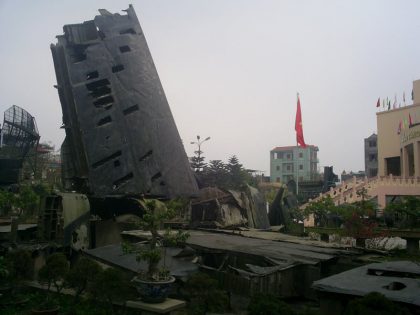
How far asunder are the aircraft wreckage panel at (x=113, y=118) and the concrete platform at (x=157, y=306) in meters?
12.4

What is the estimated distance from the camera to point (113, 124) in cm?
1988

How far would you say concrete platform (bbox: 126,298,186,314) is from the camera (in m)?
6.85

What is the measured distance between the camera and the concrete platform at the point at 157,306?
6.85 metres

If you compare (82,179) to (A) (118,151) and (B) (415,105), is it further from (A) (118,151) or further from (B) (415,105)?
(B) (415,105)

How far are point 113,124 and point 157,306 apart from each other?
1408cm

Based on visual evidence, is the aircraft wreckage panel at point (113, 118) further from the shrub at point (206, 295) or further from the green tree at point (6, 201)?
the shrub at point (206, 295)

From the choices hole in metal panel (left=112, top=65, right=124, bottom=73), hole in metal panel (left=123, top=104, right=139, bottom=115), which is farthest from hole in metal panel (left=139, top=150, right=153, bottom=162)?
hole in metal panel (left=112, top=65, right=124, bottom=73)

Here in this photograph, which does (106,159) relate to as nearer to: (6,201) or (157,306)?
(6,201)

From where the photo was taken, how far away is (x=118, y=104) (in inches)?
798

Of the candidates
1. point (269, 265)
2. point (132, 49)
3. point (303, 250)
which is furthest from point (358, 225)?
point (132, 49)

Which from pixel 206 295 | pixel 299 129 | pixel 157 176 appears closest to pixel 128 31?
pixel 157 176

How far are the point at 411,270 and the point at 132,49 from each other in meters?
18.0

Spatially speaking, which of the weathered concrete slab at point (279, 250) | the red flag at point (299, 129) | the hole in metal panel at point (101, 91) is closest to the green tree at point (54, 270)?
the weathered concrete slab at point (279, 250)

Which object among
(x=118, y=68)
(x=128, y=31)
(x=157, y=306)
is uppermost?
(x=128, y=31)
